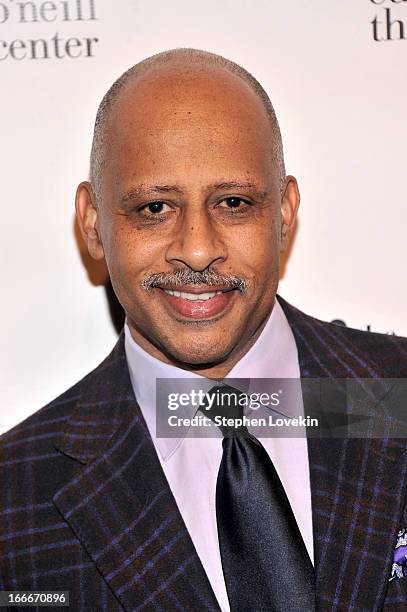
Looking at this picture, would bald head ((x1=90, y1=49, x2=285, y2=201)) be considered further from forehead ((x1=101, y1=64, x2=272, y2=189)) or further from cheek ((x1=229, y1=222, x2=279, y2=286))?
cheek ((x1=229, y1=222, x2=279, y2=286))

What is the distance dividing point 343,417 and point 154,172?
524 mm

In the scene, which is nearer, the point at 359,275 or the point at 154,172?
the point at 154,172

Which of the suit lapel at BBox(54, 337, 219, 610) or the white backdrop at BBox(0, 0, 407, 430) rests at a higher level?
the white backdrop at BBox(0, 0, 407, 430)

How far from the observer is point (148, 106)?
5.06ft

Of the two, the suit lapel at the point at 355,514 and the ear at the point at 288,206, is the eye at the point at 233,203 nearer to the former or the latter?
the ear at the point at 288,206

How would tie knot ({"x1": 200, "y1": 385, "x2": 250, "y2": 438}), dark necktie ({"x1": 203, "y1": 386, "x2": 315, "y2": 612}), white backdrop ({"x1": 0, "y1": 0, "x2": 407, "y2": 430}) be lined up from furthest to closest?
1. white backdrop ({"x1": 0, "y1": 0, "x2": 407, "y2": 430})
2. tie knot ({"x1": 200, "y1": 385, "x2": 250, "y2": 438})
3. dark necktie ({"x1": 203, "y1": 386, "x2": 315, "y2": 612})

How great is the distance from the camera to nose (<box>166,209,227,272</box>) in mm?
1458

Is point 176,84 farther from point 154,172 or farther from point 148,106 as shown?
point 154,172

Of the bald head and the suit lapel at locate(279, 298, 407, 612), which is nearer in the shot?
the suit lapel at locate(279, 298, 407, 612)

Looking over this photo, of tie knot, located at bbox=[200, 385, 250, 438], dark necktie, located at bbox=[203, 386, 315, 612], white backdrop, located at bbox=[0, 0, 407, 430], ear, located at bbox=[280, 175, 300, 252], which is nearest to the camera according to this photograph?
dark necktie, located at bbox=[203, 386, 315, 612]

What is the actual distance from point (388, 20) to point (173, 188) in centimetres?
70

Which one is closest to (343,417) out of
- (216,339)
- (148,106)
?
(216,339)

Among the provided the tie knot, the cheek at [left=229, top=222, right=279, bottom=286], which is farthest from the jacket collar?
the cheek at [left=229, top=222, right=279, bottom=286]

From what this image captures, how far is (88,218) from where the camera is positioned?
1.73m
